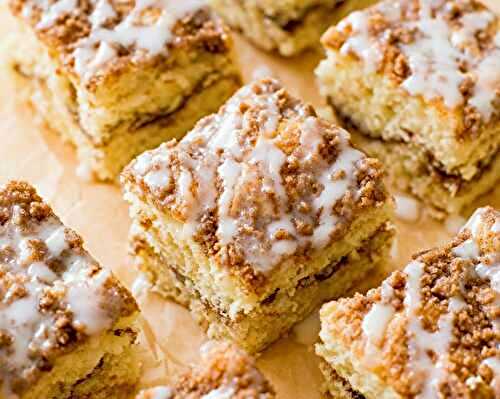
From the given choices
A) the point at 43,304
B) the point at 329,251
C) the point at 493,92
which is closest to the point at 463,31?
the point at 493,92

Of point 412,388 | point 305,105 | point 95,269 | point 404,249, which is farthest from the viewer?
point 404,249

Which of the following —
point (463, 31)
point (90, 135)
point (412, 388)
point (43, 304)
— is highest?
point (90, 135)

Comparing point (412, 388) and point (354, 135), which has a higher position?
point (354, 135)

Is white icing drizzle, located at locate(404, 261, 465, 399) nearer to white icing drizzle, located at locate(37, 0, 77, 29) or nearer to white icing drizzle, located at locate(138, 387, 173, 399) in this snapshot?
white icing drizzle, located at locate(138, 387, 173, 399)

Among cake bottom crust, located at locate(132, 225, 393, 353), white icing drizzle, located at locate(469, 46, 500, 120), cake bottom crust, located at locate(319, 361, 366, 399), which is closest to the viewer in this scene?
cake bottom crust, located at locate(319, 361, 366, 399)

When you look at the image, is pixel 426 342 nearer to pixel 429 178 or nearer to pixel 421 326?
pixel 421 326

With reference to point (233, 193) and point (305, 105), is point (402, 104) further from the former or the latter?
point (233, 193)

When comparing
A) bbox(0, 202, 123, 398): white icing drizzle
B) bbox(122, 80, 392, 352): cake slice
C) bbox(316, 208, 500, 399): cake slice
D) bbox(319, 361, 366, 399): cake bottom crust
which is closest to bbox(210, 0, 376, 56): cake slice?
bbox(122, 80, 392, 352): cake slice
